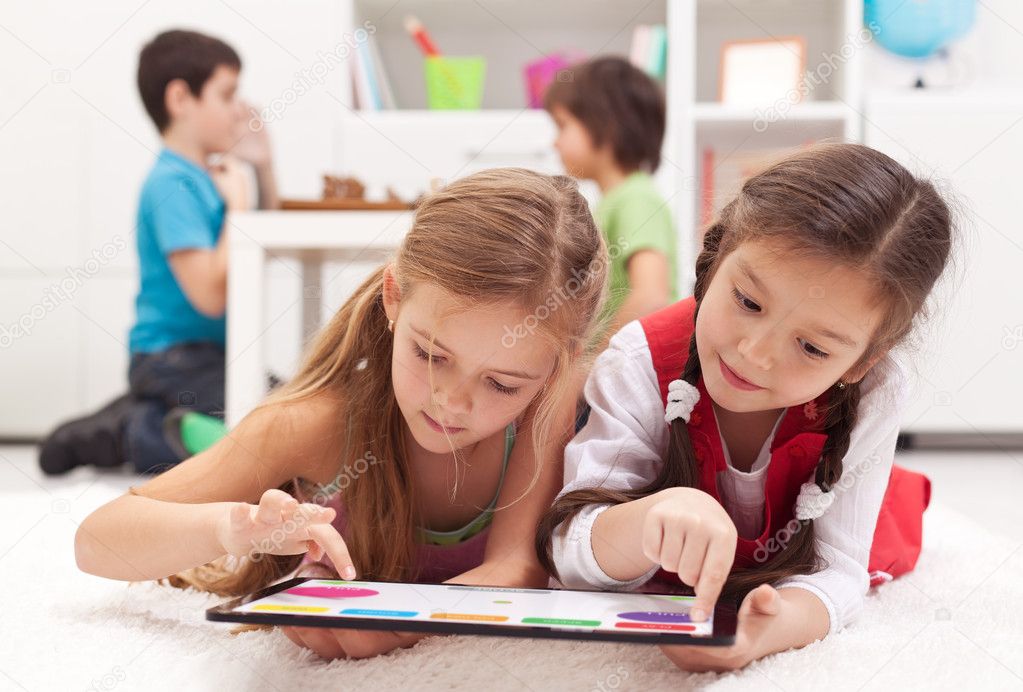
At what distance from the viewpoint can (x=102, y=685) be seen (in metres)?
0.65

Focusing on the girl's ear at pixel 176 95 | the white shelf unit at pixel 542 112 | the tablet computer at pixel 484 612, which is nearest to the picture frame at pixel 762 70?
the white shelf unit at pixel 542 112

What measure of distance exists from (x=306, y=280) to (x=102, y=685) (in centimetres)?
173

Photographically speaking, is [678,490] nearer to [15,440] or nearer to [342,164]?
[342,164]

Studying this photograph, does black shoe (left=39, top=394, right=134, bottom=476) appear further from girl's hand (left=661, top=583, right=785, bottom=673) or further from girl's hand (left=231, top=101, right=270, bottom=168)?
girl's hand (left=661, top=583, right=785, bottom=673)

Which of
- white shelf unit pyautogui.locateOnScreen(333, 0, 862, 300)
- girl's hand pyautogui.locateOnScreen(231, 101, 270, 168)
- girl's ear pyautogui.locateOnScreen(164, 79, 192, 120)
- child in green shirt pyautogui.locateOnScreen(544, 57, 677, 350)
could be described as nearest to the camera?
child in green shirt pyautogui.locateOnScreen(544, 57, 677, 350)

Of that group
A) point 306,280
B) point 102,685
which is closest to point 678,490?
point 102,685

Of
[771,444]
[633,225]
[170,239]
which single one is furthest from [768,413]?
[170,239]

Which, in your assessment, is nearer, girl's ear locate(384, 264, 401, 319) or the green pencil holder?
girl's ear locate(384, 264, 401, 319)

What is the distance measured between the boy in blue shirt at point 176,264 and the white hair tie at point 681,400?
1.17m

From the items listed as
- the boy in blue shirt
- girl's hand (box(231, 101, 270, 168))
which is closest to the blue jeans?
the boy in blue shirt

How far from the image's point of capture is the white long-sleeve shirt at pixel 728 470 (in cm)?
77

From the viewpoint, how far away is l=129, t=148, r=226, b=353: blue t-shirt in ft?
6.04

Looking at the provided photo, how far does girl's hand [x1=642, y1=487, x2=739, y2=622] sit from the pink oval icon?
0.64 feet

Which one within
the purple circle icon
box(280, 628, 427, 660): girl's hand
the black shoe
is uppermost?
the purple circle icon
